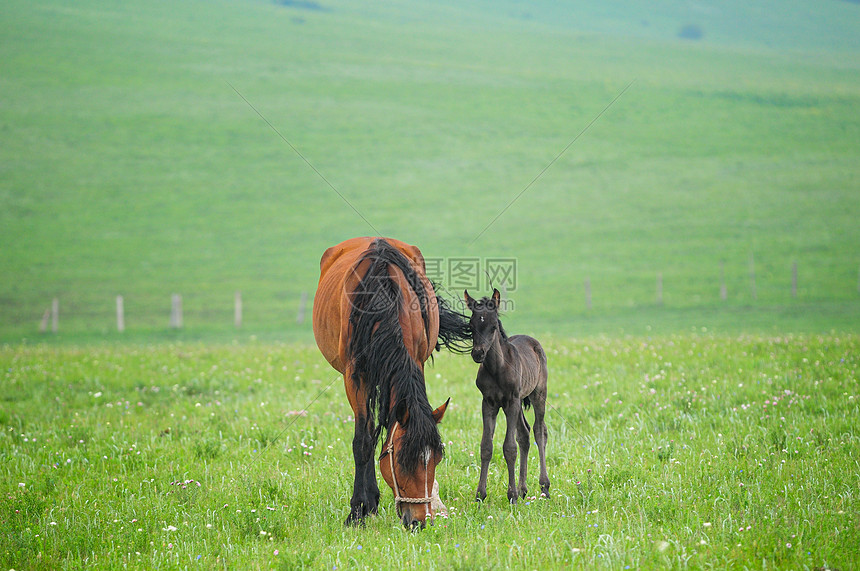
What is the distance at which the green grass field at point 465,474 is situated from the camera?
5.36 m

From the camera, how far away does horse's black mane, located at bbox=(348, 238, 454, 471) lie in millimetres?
5672

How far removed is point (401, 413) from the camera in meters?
5.89

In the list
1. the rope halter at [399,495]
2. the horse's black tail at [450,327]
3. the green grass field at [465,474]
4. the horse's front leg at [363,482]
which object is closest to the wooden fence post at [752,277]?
the green grass field at [465,474]

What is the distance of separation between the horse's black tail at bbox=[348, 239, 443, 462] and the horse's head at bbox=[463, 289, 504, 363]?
0.57m

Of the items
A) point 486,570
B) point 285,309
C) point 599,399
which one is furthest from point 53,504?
point 285,309

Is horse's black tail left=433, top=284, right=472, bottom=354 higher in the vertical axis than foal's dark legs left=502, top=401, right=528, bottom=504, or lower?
higher

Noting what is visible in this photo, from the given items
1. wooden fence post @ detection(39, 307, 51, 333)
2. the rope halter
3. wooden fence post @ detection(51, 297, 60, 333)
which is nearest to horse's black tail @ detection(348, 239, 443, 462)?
the rope halter

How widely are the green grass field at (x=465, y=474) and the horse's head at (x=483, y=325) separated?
147cm

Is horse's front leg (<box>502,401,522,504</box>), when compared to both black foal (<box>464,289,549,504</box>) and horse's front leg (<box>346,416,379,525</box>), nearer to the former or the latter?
black foal (<box>464,289,549,504</box>)

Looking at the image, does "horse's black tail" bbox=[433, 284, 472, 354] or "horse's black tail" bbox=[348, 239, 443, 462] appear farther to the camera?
"horse's black tail" bbox=[433, 284, 472, 354]

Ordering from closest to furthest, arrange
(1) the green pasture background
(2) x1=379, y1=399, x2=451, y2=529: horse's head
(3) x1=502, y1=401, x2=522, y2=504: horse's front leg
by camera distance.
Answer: (2) x1=379, y1=399, x2=451, y2=529: horse's head < (3) x1=502, y1=401, x2=522, y2=504: horse's front leg < (1) the green pasture background

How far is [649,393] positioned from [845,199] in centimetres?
4870

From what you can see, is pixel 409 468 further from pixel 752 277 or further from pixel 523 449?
pixel 752 277

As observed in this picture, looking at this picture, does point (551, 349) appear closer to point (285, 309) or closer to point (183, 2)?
point (285, 309)
